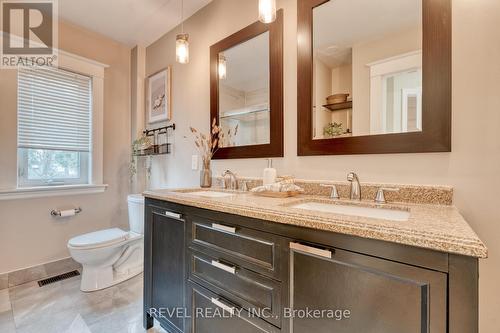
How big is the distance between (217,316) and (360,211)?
83 centimetres

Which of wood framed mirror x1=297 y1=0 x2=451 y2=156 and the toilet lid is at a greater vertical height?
wood framed mirror x1=297 y1=0 x2=451 y2=156

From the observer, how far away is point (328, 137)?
138 cm

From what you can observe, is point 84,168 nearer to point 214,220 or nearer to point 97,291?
point 97,291

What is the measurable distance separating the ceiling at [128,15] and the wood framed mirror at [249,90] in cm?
57

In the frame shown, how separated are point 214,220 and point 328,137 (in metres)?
0.78

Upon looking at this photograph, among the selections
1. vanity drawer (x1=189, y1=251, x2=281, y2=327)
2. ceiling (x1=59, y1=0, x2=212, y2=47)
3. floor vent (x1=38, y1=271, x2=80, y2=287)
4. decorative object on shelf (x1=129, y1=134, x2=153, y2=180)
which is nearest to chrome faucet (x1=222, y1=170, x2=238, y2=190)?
vanity drawer (x1=189, y1=251, x2=281, y2=327)

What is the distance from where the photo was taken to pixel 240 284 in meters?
1.03

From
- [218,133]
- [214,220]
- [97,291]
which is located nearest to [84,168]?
[97,291]

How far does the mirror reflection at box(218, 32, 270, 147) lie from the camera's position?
1686mm

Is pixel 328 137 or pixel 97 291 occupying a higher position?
pixel 328 137

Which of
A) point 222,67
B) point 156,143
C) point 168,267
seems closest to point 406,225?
point 168,267

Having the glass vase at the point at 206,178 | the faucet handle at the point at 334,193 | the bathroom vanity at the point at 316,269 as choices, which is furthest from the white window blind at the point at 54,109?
the faucet handle at the point at 334,193

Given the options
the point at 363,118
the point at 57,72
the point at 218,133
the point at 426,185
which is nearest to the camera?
the point at 426,185

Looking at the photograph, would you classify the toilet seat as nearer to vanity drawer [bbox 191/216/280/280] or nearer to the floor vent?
the floor vent
